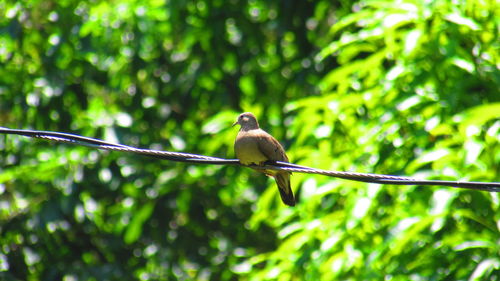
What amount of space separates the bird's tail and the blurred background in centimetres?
13

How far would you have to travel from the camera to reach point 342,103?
572 cm

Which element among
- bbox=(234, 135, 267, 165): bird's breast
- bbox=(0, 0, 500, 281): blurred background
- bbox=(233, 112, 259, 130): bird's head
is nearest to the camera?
bbox=(234, 135, 267, 165): bird's breast

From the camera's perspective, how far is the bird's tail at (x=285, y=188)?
5.37 m

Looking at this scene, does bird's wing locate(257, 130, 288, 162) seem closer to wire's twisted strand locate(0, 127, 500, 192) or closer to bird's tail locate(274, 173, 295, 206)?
bird's tail locate(274, 173, 295, 206)

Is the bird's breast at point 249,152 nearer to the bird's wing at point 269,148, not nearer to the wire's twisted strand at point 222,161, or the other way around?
the bird's wing at point 269,148

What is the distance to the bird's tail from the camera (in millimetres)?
5371

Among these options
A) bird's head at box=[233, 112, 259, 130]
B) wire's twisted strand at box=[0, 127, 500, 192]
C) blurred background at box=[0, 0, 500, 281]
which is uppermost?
wire's twisted strand at box=[0, 127, 500, 192]

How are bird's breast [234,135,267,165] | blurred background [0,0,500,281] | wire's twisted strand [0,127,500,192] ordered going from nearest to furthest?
wire's twisted strand [0,127,500,192] < bird's breast [234,135,267,165] < blurred background [0,0,500,281]

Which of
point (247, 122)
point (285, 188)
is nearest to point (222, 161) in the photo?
point (285, 188)

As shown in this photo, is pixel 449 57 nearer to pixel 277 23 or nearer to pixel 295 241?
pixel 295 241

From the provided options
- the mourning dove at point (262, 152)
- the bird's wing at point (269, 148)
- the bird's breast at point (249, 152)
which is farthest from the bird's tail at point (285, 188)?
the bird's breast at point (249, 152)

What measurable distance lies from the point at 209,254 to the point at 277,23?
7.86 feet

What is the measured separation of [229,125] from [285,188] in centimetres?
165

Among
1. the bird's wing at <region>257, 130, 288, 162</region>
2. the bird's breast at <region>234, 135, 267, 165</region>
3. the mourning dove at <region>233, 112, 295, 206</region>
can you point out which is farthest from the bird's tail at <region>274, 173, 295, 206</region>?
the bird's breast at <region>234, 135, 267, 165</region>
